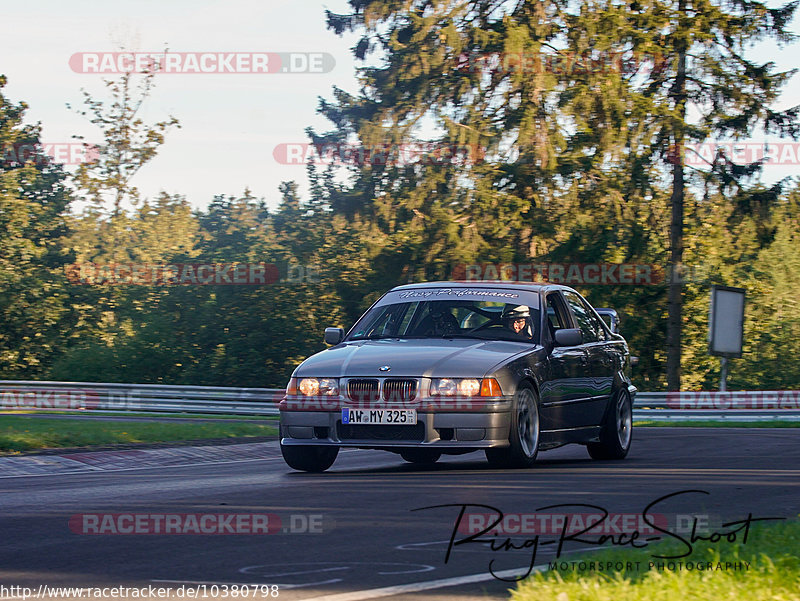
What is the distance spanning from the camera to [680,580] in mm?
5258

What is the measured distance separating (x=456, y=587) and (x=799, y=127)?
1315 inches

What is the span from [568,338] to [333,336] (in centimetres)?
233

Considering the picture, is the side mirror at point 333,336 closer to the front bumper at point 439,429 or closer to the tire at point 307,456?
the tire at point 307,456

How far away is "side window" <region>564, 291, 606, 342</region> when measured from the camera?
12859 mm

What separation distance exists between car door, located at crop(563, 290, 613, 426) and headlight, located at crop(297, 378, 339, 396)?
2.80 m

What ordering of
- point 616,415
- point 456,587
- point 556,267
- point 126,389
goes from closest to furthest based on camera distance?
1. point 456,587
2. point 616,415
3. point 126,389
4. point 556,267

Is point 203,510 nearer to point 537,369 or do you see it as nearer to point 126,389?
point 537,369

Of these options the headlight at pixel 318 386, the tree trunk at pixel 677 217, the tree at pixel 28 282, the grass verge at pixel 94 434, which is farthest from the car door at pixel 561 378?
the tree at pixel 28 282

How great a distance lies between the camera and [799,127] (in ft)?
118

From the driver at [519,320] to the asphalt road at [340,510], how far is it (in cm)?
134

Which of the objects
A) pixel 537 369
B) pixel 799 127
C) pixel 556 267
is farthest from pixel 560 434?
pixel 556 267

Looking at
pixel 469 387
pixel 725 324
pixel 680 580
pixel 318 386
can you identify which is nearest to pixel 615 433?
pixel 469 387

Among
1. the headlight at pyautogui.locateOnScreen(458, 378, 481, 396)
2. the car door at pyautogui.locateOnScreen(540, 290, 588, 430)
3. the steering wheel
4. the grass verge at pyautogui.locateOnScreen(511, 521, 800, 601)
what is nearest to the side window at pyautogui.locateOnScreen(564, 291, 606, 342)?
the car door at pyautogui.locateOnScreen(540, 290, 588, 430)

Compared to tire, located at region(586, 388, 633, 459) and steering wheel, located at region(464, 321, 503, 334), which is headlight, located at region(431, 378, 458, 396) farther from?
tire, located at region(586, 388, 633, 459)
